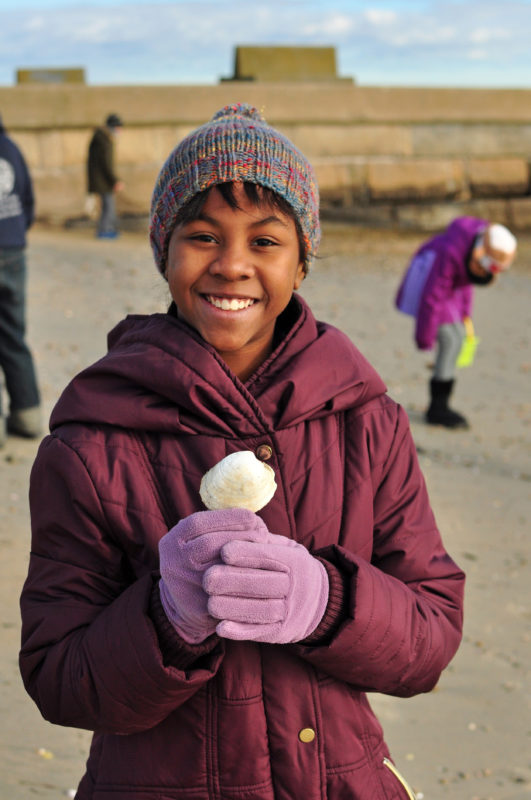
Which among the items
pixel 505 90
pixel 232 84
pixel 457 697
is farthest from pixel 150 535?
pixel 505 90

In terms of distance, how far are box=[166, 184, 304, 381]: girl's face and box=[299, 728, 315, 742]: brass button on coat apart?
728 millimetres

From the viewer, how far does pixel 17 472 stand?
6.21 m

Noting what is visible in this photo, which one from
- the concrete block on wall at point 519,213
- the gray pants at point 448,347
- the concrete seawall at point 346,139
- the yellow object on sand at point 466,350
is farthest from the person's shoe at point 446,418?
the concrete block on wall at point 519,213

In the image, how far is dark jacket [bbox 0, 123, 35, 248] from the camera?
21.3ft

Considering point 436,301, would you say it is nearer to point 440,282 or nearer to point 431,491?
point 440,282

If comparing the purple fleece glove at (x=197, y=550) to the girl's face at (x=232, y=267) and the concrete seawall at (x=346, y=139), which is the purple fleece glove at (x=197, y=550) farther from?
the concrete seawall at (x=346, y=139)

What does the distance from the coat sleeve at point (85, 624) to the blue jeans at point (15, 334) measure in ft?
16.0

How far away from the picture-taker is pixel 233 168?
191 centimetres

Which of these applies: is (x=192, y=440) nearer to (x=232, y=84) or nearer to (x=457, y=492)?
(x=457, y=492)

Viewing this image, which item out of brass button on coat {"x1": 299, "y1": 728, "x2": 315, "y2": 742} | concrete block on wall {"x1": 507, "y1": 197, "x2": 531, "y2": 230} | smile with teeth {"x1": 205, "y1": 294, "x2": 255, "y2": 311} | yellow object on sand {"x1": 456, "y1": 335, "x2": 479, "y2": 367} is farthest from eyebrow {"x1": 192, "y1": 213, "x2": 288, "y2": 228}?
concrete block on wall {"x1": 507, "y1": 197, "x2": 531, "y2": 230}

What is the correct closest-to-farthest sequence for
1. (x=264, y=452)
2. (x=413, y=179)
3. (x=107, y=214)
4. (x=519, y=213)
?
1. (x=264, y=452)
2. (x=107, y=214)
3. (x=413, y=179)
4. (x=519, y=213)

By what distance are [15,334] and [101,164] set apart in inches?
350

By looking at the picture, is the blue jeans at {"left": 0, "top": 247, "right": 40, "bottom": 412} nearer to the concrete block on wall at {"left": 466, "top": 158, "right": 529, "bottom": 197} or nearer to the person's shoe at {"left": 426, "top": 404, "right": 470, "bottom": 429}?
the person's shoe at {"left": 426, "top": 404, "right": 470, "bottom": 429}

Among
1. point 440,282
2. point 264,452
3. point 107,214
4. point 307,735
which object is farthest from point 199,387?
point 107,214
